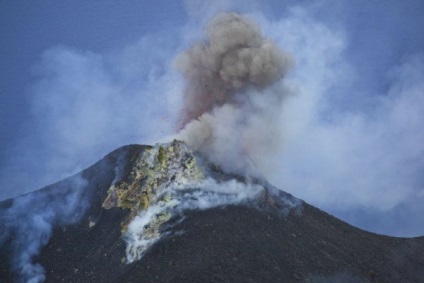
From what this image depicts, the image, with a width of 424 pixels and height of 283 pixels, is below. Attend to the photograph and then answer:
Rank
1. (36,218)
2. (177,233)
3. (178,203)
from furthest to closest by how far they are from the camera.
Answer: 1. (36,218)
2. (178,203)
3. (177,233)

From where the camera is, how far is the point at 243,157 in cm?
5312

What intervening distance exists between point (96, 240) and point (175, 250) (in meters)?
11.2

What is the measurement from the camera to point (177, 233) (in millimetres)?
39938

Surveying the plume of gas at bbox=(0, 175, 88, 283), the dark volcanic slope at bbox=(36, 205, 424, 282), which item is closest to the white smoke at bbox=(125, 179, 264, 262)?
the dark volcanic slope at bbox=(36, 205, 424, 282)

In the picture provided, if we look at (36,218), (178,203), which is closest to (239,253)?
(178,203)

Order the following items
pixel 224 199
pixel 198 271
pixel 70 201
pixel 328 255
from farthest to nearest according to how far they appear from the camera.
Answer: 1. pixel 70 201
2. pixel 224 199
3. pixel 328 255
4. pixel 198 271

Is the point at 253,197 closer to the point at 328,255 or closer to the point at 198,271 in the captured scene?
the point at 328,255

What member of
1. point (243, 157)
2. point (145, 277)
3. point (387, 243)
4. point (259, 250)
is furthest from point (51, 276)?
point (387, 243)

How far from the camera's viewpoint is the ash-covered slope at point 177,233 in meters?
37.0

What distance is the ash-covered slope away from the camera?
1457 inches

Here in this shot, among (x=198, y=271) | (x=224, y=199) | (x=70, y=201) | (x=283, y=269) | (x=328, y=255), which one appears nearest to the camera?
(x=198, y=271)

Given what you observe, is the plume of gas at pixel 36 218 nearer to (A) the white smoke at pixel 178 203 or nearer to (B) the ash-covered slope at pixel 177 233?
(B) the ash-covered slope at pixel 177 233

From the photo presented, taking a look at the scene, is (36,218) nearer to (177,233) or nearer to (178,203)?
(178,203)

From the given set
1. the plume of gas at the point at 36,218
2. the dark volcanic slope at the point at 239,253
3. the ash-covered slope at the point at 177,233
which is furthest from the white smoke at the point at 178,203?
the plume of gas at the point at 36,218
